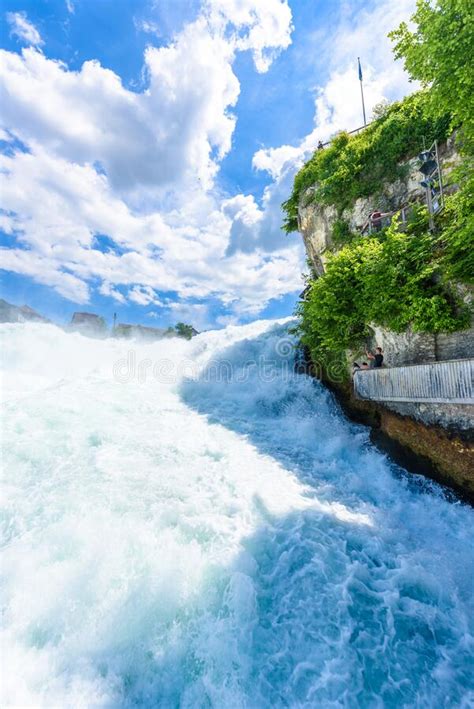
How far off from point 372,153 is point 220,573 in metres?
22.6

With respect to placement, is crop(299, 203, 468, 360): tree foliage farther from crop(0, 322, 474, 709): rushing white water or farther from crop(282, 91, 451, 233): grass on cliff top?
crop(282, 91, 451, 233): grass on cliff top

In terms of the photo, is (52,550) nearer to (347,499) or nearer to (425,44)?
(347,499)

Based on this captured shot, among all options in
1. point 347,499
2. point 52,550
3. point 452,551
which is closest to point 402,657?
point 452,551

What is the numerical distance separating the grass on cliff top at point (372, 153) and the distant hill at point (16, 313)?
88.9m

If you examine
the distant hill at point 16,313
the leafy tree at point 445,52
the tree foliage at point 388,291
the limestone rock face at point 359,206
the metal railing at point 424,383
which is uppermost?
the distant hill at point 16,313

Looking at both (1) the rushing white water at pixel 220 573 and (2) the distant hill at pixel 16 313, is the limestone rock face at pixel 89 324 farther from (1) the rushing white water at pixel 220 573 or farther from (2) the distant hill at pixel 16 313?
(1) the rushing white water at pixel 220 573

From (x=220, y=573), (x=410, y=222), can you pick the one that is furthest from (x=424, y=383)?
(x=220, y=573)

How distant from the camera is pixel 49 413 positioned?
11242 millimetres

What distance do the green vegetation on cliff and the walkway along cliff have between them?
0.17 ft

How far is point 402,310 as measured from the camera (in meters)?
10.4

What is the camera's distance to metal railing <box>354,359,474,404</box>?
25.4ft

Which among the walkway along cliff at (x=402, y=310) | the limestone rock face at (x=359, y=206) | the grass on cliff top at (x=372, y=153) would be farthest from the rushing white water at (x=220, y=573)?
the grass on cliff top at (x=372, y=153)

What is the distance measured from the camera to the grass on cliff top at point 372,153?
15.7 m

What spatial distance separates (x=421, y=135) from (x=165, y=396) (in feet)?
68.9
